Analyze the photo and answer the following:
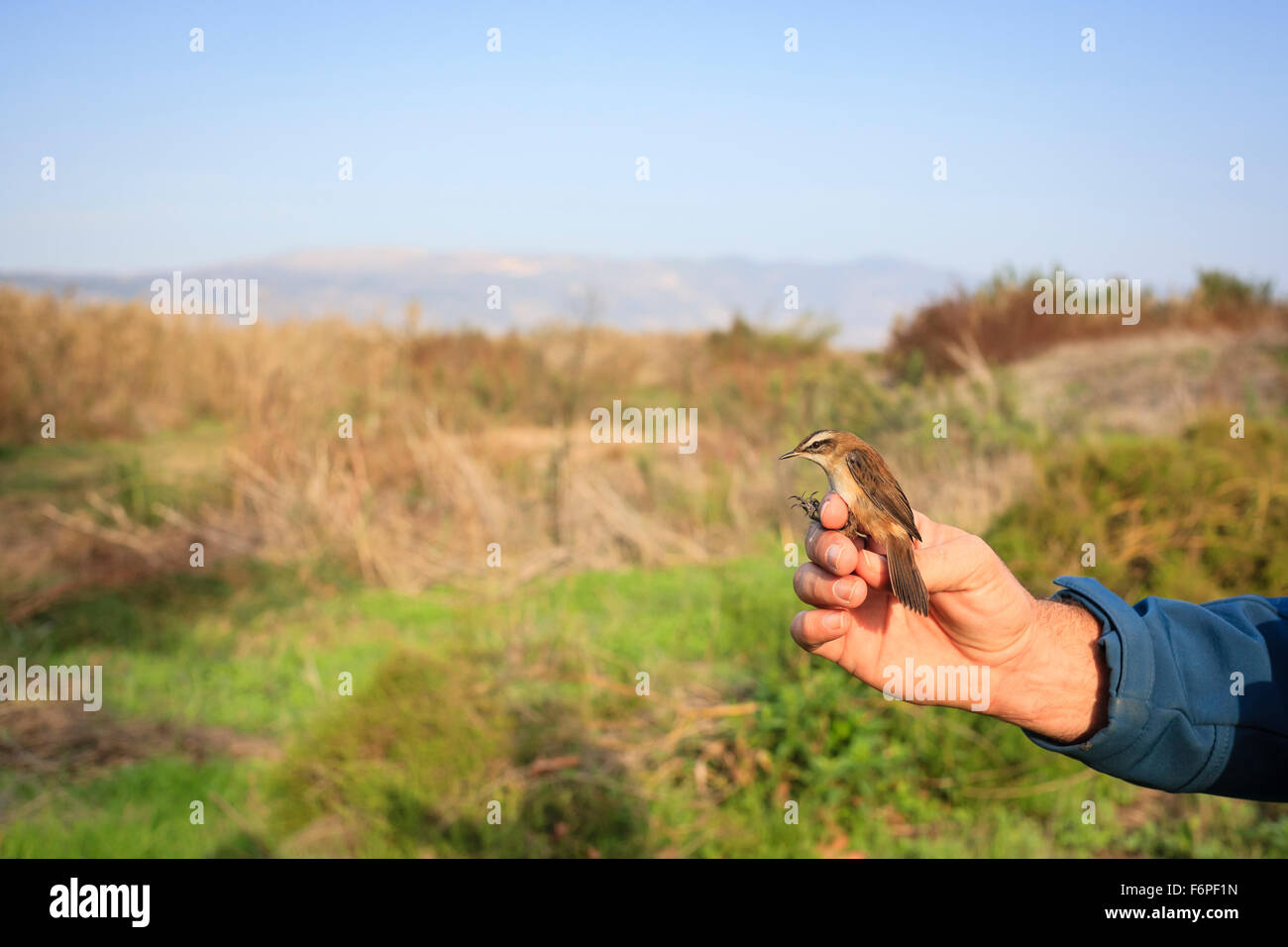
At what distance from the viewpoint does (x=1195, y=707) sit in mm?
2004

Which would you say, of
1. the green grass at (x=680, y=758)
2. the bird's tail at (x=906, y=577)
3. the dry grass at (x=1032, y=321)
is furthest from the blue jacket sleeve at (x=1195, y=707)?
the dry grass at (x=1032, y=321)

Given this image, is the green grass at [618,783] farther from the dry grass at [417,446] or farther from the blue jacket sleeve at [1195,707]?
the blue jacket sleeve at [1195,707]

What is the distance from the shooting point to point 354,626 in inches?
327

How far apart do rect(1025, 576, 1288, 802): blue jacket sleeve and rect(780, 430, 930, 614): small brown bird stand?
494mm

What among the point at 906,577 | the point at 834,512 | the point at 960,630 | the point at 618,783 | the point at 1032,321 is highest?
the point at 1032,321

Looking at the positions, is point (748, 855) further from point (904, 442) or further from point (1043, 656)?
point (904, 442)

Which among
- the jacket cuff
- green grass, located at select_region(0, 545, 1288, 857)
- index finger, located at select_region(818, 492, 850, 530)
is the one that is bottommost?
green grass, located at select_region(0, 545, 1288, 857)

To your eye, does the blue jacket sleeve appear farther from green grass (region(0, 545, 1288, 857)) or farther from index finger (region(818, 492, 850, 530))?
green grass (region(0, 545, 1288, 857))

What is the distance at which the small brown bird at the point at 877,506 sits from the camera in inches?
75.4

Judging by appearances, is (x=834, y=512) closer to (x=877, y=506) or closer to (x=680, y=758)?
(x=877, y=506)

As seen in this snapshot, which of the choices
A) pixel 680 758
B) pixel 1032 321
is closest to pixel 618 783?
pixel 680 758

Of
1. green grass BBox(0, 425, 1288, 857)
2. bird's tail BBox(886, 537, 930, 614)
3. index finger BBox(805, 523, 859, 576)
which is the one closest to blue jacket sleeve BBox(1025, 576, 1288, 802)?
bird's tail BBox(886, 537, 930, 614)

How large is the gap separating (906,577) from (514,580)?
21.8 ft

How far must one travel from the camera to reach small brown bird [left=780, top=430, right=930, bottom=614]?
1.91 meters
